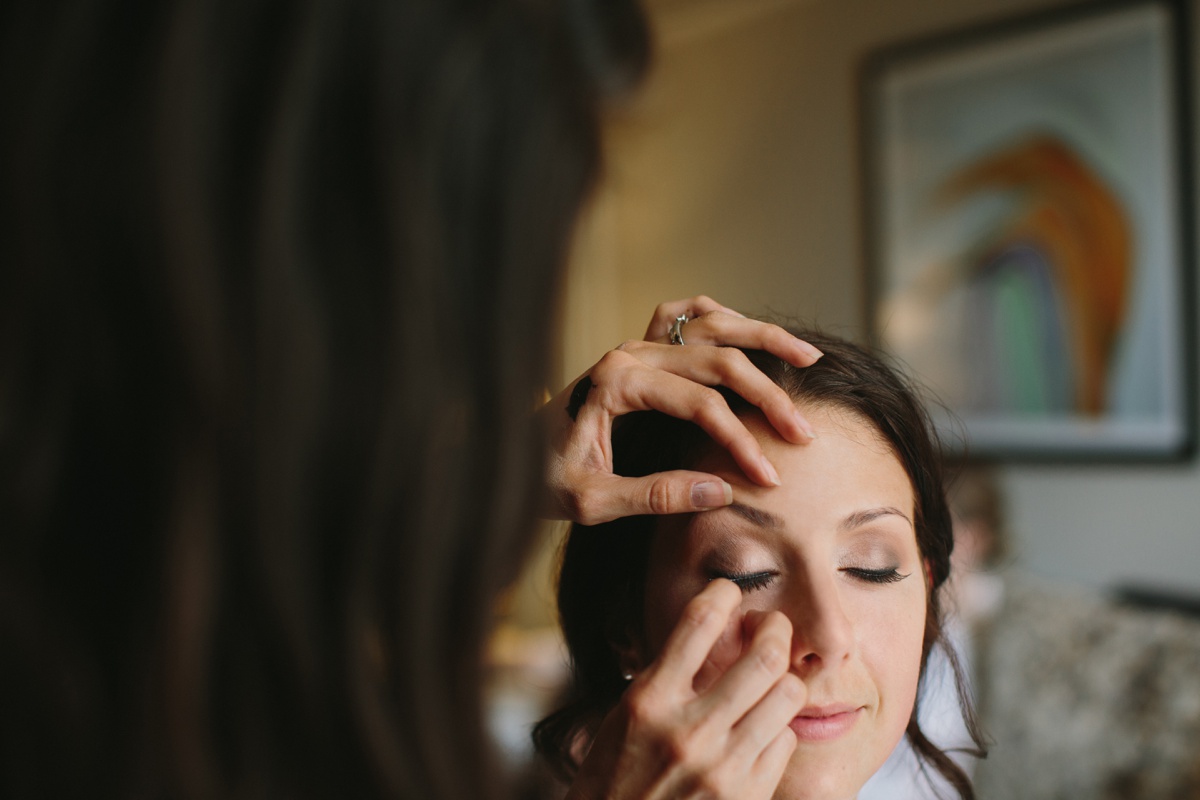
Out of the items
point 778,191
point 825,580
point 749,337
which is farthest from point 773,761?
point 778,191

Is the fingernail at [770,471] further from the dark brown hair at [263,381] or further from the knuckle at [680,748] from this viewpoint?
the dark brown hair at [263,381]

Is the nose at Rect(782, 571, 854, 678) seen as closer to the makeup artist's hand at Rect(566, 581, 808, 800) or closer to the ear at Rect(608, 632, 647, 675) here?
the makeup artist's hand at Rect(566, 581, 808, 800)

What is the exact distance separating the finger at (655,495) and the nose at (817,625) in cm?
10

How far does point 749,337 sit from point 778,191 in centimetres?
276

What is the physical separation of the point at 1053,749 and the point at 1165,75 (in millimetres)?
1897

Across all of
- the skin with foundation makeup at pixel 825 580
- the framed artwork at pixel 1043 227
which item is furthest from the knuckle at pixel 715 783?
the framed artwork at pixel 1043 227

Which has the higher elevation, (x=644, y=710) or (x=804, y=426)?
(x=804, y=426)

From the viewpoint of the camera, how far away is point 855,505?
2.96ft

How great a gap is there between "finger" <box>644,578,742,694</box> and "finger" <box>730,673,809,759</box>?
0.05 m

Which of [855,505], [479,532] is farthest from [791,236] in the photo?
[479,532]

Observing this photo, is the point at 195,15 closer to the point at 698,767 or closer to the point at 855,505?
the point at 698,767

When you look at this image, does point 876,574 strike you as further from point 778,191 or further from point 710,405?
point 778,191

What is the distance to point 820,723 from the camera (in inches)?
32.8

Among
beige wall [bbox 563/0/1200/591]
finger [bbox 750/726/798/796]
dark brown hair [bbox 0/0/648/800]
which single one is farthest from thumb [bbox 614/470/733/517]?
beige wall [bbox 563/0/1200/591]
